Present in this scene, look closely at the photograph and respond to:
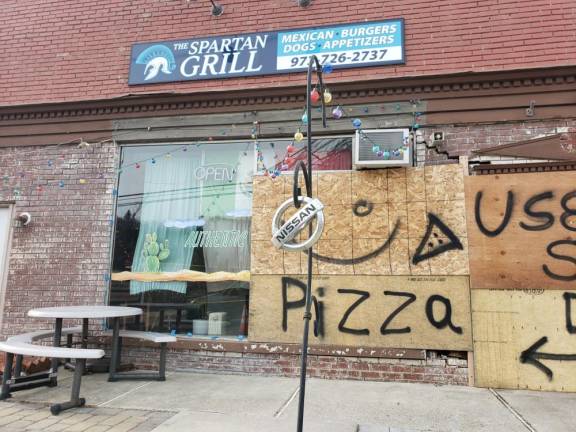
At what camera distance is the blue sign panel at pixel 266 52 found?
252 inches

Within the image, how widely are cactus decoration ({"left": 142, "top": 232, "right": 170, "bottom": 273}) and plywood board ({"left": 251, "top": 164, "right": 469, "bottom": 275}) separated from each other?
140 cm

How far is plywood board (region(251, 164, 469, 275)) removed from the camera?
5.74 m

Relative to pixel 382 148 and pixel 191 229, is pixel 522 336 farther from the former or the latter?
pixel 191 229

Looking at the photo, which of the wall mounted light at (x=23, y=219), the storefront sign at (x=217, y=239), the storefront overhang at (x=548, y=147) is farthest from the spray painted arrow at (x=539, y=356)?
the wall mounted light at (x=23, y=219)

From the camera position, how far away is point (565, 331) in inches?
208

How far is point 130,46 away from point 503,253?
6.24 m

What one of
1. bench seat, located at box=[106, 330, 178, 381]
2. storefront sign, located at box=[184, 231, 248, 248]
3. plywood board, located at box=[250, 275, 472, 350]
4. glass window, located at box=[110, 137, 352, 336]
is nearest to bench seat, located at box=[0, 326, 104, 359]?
bench seat, located at box=[106, 330, 178, 381]

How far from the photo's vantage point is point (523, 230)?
219 inches

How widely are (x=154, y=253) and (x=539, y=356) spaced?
16.9 feet

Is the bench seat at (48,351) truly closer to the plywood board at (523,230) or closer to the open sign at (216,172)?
the open sign at (216,172)

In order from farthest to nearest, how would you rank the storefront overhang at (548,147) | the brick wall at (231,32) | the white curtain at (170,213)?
A: 1. the white curtain at (170,213)
2. the brick wall at (231,32)
3. the storefront overhang at (548,147)

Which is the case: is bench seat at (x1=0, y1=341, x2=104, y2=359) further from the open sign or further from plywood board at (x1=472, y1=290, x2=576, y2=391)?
plywood board at (x1=472, y1=290, x2=576, y2=391)

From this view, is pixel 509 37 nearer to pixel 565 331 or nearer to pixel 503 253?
pixel 503 253

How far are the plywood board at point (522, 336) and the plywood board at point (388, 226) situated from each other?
1.92 ft
